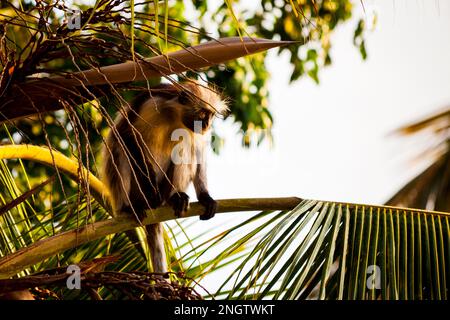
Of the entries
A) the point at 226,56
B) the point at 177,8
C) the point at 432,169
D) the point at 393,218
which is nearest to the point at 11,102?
the point at 226,56

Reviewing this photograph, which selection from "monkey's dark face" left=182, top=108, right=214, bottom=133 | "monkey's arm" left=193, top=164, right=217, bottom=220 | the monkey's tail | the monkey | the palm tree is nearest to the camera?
the palm tree

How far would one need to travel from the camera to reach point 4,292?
100 inches

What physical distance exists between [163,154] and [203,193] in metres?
0.69

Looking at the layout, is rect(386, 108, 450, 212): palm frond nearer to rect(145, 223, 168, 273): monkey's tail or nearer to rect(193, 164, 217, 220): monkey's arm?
rect(193, 164, 217, 220): monkey's arm

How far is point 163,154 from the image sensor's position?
608 centimetres

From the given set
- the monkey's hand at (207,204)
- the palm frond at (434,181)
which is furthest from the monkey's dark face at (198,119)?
the palm frond at (434,181)

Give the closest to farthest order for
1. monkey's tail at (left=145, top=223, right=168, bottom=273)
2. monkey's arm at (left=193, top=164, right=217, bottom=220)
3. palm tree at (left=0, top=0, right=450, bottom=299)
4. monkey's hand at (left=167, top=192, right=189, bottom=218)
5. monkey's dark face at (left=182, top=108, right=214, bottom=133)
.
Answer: palm tree at (left=0, top=0, right=450, bottom=299) < monkey's tail at (left=145, top=223, right=168, bottom=273) < monkey's arm at (left=193, top=164, right=217, bottom=220) < monkey's hand at (left=167, top=192, right=189, bottom=218) < monkey's dark face at (left=182, top=108, right=214, bottom=133)

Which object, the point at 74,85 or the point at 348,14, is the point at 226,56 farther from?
the point at 348,14

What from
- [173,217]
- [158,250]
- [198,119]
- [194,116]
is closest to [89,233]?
[173,217]

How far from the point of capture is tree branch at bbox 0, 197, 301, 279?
120 inches

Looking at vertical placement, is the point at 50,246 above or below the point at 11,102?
below

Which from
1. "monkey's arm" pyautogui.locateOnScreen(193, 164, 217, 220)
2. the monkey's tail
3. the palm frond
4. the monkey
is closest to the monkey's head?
the monkey

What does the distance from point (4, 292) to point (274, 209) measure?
1.44m

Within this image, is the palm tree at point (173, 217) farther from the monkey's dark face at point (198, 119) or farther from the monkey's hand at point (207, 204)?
the monkey's dark face at point (198, 119)
